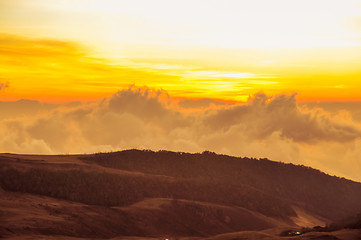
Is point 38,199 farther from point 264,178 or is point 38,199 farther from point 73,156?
point 264,178

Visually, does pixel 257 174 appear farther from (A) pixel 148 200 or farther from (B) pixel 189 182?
(A) pixel 148 200

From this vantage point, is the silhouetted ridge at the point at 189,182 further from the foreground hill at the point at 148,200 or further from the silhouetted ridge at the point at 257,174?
the foreground hill at the point at 148,200

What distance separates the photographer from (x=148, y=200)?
203ft

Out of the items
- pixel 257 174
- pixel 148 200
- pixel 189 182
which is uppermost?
pixel 189 182

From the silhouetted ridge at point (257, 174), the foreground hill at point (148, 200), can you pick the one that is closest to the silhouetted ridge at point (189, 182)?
the silhouetted ridge at point (257, 174)

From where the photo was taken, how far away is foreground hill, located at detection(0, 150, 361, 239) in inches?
1855

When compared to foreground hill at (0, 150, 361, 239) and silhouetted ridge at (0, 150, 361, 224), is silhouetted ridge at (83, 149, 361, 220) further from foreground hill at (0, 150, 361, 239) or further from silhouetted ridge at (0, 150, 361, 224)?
foreground hill at (0, 150, 361, 239)

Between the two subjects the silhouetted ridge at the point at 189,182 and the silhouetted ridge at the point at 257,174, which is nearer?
the silhouetted ridge at the point at 189,182

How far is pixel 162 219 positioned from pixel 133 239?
32.7 feet

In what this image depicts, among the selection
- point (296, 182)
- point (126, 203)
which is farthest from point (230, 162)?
point (126, 203)

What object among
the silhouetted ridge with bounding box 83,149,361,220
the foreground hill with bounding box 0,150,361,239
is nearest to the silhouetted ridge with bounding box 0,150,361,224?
the silhouetted ridge with bounding box 83,149,361,220

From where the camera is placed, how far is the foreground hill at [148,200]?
155 feet

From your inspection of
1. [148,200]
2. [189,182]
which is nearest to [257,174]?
[189,182]

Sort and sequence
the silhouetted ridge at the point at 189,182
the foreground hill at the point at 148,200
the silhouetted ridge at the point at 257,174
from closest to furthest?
the foreground hill at the point at 148,200 < the silhouetted ridge at the point at 189,182 < the silhouetted ridge at the point at 257,174
